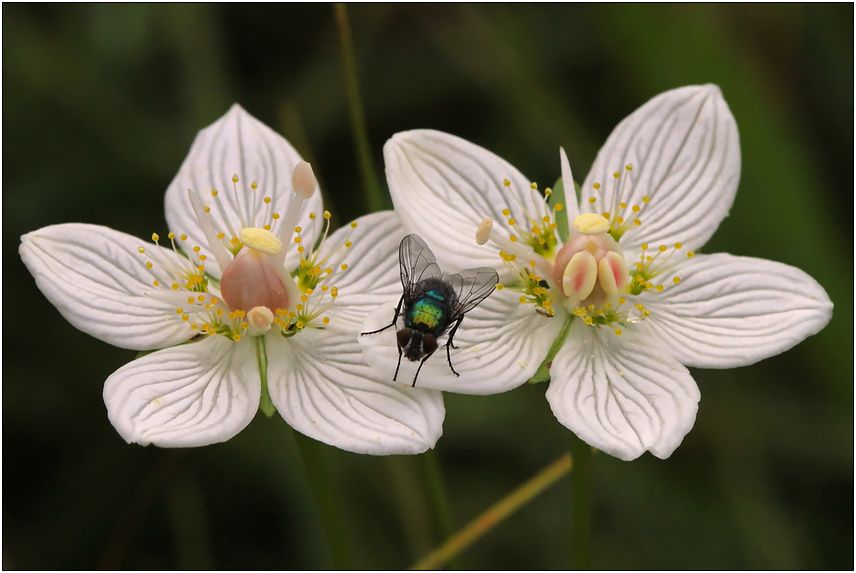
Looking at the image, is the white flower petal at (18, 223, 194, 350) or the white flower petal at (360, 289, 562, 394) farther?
the white flower petal at (18, 223, 194, 350)

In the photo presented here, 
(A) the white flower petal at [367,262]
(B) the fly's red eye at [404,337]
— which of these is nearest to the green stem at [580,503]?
(B) the fly's red eye at [404,337]

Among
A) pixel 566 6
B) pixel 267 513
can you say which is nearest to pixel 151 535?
pixel 267 513

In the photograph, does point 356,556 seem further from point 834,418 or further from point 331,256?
point 834,418

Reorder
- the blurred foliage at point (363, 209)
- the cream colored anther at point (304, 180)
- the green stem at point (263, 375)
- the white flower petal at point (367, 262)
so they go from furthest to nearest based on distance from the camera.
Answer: the blurred foliage at point (363, 209), the white flower petal at point (367, 262), the cream colored anther at point (304, 180), the green stem at point (263, 375)

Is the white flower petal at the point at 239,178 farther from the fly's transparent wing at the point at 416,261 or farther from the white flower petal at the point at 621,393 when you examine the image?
the white flower petal at the point at 621,393

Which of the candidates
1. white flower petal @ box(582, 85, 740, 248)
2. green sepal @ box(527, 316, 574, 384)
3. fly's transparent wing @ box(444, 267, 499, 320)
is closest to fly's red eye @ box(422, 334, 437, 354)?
fly's transparent wing @ box(444, 267, 499, 320)

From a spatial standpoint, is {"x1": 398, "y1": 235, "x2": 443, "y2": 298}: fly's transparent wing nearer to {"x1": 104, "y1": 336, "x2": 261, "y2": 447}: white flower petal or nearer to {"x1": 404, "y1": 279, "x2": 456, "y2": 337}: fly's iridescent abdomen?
{"x1": 404, "y1": 279, "x2": 456, "y2": 337}: fly's iridescent abdomen
